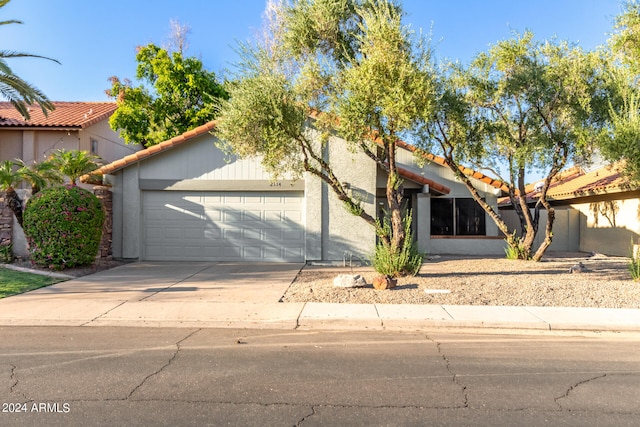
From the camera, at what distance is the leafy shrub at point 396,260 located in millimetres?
10664

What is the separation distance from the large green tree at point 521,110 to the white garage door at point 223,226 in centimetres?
522

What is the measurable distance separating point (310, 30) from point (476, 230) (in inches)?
446

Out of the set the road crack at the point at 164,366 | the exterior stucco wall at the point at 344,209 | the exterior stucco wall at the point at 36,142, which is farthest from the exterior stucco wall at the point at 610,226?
the exterior stucco wall at the point at 36,142

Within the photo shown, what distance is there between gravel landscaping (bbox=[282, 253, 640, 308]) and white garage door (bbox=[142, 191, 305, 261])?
214cm

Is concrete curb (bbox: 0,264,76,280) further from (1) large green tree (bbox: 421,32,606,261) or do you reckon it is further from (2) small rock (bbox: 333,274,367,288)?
(1) large green tree (bbox: 421,32,606,261)

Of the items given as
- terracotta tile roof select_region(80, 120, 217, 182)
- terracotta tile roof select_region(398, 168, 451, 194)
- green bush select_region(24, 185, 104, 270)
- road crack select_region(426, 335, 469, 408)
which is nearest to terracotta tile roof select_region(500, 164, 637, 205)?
terracotta tile roof select_region(398, 168, 451, 194)

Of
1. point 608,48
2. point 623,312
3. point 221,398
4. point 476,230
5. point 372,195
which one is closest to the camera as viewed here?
point 221,398

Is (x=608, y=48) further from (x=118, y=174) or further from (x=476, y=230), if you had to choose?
(x=118, y=174)

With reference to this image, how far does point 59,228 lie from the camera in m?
11.9

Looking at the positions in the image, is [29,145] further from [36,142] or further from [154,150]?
[154,150]

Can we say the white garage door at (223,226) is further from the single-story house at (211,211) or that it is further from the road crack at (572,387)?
the road crack at (572,387)

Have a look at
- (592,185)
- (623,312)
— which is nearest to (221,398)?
(623,312)

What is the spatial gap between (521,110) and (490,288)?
5.55 metres

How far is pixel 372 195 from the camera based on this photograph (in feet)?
46.9
